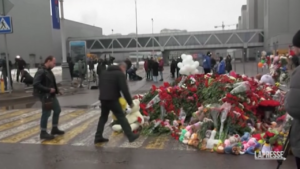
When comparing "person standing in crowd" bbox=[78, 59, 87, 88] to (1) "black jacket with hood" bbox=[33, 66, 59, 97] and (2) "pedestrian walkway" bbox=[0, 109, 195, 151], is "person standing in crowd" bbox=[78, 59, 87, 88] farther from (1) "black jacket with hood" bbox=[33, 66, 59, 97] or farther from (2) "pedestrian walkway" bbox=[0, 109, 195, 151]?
(1) "black jacket with hood" bbox=[33, 66, 59, 97]

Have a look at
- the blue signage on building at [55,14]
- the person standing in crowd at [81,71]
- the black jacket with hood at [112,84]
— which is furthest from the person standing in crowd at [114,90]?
the blue signage on building at [55,14]

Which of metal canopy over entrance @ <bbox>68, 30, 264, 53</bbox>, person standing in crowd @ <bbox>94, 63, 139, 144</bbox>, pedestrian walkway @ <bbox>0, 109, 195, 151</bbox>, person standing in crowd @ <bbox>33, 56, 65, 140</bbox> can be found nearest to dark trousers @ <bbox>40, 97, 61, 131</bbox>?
person standing in crowd @ <bbox>33, 56, 65, 140</bbox>

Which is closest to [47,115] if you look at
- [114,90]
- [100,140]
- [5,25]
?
[100,140]

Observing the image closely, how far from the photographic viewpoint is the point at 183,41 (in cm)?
8606

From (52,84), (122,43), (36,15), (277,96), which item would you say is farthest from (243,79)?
(122,43)

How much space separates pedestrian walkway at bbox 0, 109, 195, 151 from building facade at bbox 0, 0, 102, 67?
63.0 metres

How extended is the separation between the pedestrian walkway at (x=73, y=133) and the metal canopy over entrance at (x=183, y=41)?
73.6m

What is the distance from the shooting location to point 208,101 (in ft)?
25.8

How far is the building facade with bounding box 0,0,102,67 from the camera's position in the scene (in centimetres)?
6994

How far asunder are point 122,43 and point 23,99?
7777 cm

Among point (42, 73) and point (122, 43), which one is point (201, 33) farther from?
point (42, 73)

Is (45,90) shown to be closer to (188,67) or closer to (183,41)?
(188,67)

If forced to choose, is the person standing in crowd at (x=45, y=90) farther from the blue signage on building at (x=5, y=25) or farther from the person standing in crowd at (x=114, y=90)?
the blue signage on building at (x=5, y=25)

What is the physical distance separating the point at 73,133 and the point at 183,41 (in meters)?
79.9
